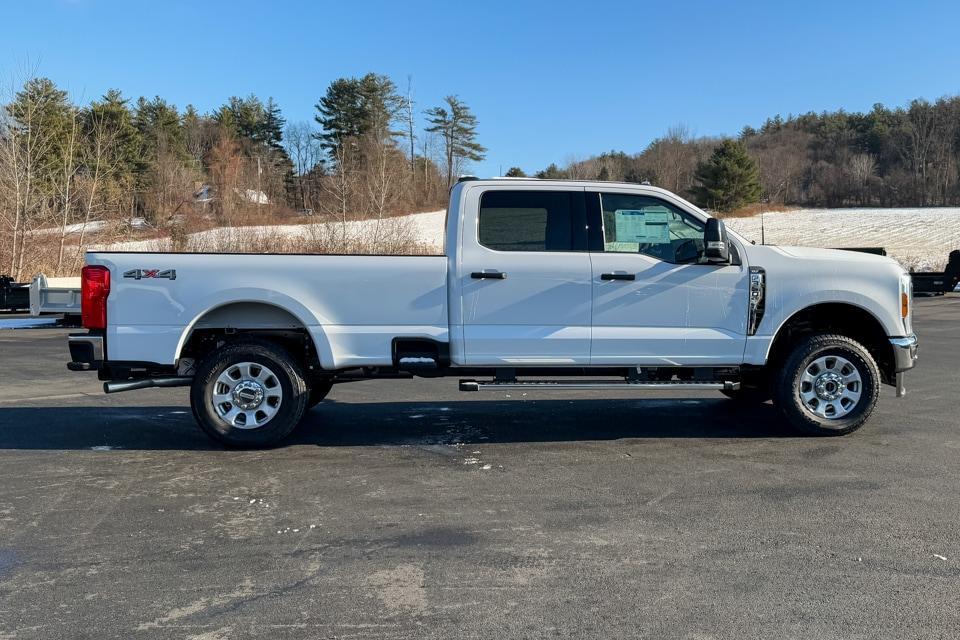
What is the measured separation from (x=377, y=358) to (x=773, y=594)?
11.9ft

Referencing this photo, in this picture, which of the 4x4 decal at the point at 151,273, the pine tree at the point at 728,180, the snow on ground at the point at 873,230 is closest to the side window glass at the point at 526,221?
the 4x4 decal at the point at 151,273

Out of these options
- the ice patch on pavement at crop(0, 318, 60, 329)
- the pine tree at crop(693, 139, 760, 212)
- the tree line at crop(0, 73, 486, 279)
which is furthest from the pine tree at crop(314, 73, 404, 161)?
the ice patch on pavement at crop(0, 318, 60, 329)

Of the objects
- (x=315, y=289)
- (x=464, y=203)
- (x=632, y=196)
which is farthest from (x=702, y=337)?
(x=315, y=289)

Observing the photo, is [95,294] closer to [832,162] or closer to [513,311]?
[513,311]

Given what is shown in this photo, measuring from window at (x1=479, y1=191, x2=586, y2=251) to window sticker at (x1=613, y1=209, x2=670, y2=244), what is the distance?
0.32m

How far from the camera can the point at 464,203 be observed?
6.43m

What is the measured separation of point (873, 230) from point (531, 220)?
54.9 metres

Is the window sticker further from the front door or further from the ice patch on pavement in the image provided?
the ice patch on pavement

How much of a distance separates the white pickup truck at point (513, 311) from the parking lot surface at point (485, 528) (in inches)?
22.7

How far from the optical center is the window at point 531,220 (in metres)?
6.34

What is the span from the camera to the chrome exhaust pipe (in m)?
6.15

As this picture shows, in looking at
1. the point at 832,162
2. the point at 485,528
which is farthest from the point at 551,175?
the point at 832,162

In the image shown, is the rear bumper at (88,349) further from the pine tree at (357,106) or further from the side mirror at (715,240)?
the pine tree at (357,106)

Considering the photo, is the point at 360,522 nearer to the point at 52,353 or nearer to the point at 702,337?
the point at 702,337
